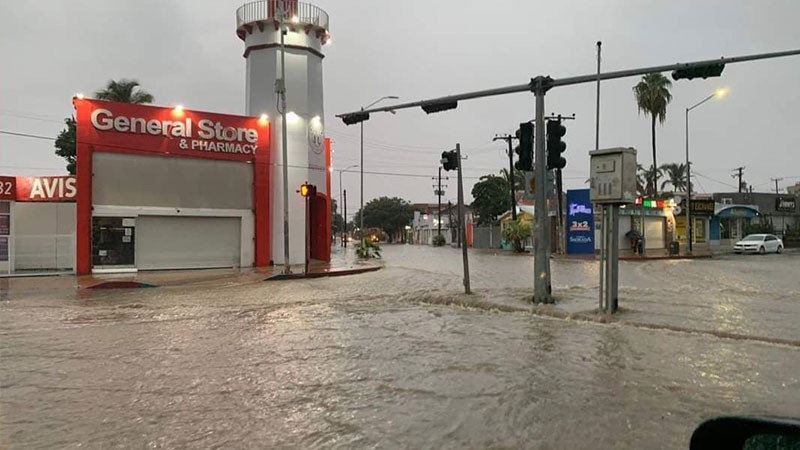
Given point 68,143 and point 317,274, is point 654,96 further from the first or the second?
point 68,143

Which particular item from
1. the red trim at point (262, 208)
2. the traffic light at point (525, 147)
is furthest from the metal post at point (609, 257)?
the red trim at point (262, 208)

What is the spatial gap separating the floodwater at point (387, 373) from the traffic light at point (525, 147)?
→ 10.1ft

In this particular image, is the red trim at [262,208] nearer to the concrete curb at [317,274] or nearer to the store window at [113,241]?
the store window at [113,241]

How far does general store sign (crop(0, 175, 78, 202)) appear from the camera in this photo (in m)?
24.1

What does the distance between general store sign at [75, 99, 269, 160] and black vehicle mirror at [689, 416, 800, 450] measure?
2590cm

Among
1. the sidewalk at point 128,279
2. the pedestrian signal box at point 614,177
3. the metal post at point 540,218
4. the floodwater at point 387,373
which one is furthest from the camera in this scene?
the sidewalk at point 128,279

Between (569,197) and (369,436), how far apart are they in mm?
40367

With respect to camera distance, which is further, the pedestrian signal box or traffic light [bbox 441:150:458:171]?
traffic light [bbox 441:150:458:171]

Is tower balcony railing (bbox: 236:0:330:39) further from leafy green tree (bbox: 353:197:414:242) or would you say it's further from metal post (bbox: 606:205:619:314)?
leafy green tree (bbox: 353:197:414:242)

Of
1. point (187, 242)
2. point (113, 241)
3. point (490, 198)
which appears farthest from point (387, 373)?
point (490, 198)

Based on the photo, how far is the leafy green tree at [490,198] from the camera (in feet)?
216

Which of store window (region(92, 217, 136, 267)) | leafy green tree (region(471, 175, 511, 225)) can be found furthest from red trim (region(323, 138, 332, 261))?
leafy green tree (region(471, 175, 511, 225))

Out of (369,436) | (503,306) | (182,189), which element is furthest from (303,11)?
(369,436)

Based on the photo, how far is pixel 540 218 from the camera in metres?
12.7
